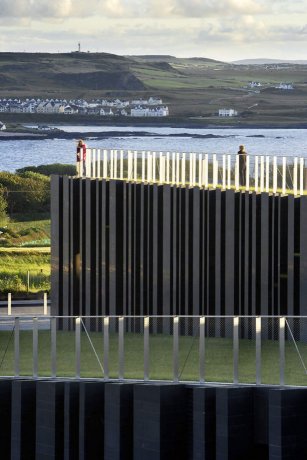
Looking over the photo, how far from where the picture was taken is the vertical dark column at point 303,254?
3381 centimetres

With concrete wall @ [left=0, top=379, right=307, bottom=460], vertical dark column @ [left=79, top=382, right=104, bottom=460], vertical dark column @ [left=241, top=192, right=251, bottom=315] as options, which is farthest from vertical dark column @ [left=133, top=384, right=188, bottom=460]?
vertical dark column @ [left=241, top=192, right=251, bottom=315]

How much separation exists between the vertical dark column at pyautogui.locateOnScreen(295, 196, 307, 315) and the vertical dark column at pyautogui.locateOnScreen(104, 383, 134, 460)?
5352 millimetres

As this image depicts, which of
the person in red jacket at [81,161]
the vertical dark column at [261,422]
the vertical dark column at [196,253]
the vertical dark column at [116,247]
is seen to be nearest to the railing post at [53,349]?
the vertical dark column at [261,422]

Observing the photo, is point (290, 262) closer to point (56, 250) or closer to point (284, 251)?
point (284, 251)

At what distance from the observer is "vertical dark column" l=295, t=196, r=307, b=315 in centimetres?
3381

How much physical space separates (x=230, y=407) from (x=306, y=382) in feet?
4.21

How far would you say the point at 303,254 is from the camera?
111 feet

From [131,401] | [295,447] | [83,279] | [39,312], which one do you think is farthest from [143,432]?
[39,312]

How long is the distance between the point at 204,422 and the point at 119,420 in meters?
1.50

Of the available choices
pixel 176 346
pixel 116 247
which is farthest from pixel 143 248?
pixel 176 346

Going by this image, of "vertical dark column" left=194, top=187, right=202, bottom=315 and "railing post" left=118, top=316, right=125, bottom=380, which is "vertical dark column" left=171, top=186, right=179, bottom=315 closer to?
"vertical dark column" left=194, top=187, right=202, bottom=315

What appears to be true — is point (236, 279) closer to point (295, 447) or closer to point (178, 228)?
point (178, 228)

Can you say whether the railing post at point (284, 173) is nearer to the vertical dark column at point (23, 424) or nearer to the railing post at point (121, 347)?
the railing post at point (121, 347)

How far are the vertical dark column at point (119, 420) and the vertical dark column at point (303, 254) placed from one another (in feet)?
17.6
